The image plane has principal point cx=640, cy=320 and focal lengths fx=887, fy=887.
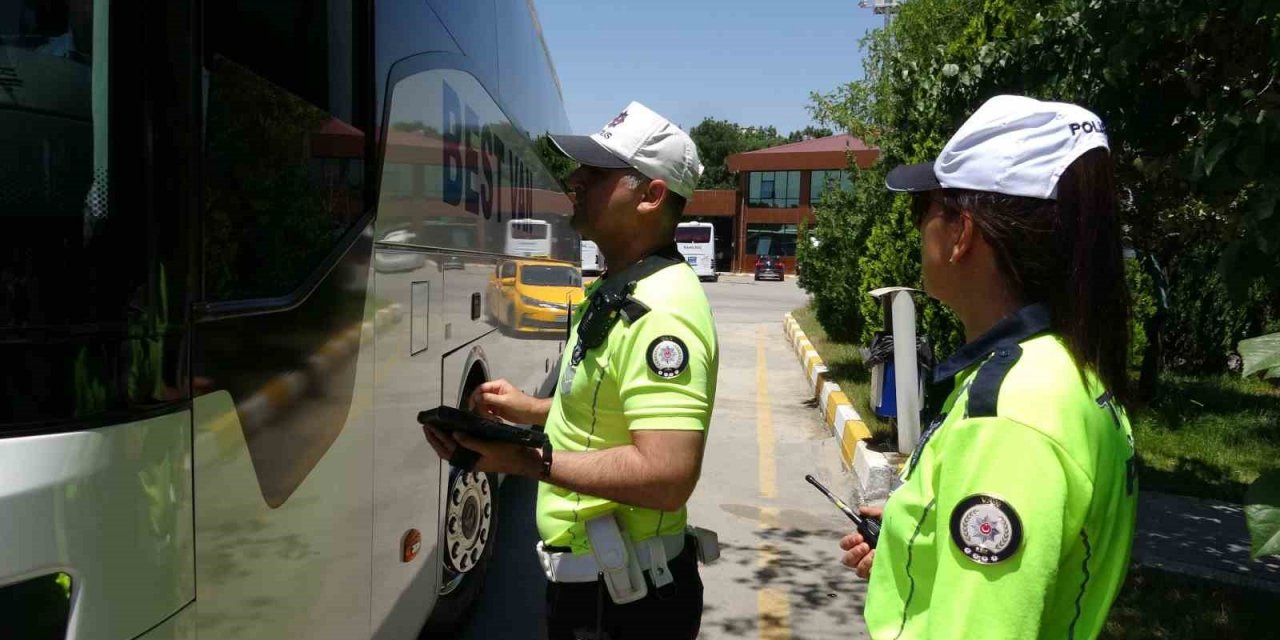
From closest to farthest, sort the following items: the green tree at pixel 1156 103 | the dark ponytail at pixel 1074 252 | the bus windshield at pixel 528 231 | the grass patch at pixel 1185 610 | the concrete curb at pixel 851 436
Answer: the dark ponytail at pixel 1074 252 → the green tree at pixel 1156 103 → the grass patch at pixel 1185 610 → the bus windshield at pixel 528 231 → the concrete curb at pixel 851 436

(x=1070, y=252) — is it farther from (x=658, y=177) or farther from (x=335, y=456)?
(x=335, y=456)

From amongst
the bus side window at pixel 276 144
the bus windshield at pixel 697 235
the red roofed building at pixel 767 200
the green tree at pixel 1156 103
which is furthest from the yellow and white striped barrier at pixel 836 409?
the red roofed building at pixel 767 200

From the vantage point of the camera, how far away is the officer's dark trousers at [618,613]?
6.91 ft

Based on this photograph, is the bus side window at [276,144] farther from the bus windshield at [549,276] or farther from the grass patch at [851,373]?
the grass patch at [851,373]

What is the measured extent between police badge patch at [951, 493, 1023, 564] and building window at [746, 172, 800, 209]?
52.4 m

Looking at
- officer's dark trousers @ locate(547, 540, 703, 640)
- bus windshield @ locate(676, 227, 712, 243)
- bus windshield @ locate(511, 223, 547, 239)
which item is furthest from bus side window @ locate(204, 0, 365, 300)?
bus windshield @ locate(676, 227, 712, 243)

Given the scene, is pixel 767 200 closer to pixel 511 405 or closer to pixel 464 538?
pixel 464 538

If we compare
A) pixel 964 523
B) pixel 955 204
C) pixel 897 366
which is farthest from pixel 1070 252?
pixel 897 366

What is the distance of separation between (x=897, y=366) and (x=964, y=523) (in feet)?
17.7

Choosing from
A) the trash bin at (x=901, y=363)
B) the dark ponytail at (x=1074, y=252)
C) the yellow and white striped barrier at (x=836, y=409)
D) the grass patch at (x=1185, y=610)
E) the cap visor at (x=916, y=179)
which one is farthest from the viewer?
the yellow and white striped barrier at (x=836, y=409)

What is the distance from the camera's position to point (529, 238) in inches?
267

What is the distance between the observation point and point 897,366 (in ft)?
20.9

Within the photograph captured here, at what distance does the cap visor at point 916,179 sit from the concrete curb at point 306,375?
1.47 m

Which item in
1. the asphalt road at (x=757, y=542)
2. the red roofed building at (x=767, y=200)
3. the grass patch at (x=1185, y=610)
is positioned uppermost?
the red roofed building at (x=767, y=200)
